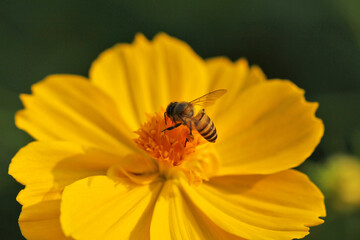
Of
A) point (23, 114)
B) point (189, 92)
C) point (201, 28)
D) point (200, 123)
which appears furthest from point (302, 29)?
point (23, 114)

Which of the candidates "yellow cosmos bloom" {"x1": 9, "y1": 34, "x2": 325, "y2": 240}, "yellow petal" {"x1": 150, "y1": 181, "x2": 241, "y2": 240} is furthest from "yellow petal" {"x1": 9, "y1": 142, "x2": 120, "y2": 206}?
"yellow petal" {"x1": 150, "y1": 181, "x2": 241, "y2": 240}

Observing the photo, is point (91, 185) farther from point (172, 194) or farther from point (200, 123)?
point (200, 123)

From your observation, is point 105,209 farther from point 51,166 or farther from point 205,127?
point 205,127

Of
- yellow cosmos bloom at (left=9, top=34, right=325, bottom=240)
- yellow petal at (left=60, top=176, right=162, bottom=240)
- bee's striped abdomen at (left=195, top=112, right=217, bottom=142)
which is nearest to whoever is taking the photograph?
yellow petal at (left=60, top=176, right=162, bottom=240)

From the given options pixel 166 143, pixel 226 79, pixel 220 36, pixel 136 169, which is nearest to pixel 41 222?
pixel 136 169

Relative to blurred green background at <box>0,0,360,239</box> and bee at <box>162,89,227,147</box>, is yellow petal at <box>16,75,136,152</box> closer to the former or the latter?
bee at <box>162,89,227,147</box>
